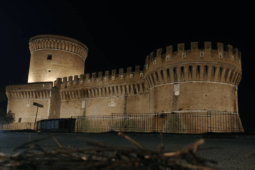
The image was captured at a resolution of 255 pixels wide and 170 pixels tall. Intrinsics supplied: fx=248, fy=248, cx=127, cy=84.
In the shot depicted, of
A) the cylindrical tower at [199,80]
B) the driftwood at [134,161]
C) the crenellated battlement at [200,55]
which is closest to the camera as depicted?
the driftwood at [134,161]

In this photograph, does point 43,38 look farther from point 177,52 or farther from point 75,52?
point 177,52

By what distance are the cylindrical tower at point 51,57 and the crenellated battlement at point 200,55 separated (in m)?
17.1

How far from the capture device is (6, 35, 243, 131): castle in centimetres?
1752

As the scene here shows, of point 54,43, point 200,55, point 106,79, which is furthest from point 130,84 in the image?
point 54,43

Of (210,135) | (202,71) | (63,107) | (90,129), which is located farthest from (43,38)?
(210,135)

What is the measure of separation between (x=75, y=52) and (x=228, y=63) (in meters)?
21.4

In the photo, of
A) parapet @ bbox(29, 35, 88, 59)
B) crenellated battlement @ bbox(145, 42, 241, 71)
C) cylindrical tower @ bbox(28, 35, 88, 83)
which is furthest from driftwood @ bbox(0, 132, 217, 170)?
parapet @ bbox(29, 35, 88, 59)

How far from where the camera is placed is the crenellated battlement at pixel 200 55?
17672 mm

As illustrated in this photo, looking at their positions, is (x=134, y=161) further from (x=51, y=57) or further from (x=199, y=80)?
(x=51, y=57)

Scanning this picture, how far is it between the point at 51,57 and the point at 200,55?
20.8 metres

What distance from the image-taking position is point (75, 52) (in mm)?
33594

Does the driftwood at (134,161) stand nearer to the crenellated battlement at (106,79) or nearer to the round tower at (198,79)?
the round tower at (198,79)

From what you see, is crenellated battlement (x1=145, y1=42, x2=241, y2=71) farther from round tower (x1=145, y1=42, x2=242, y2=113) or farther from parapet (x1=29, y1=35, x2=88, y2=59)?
parapet (x1=29, y1=35, x2=88, y2=59)

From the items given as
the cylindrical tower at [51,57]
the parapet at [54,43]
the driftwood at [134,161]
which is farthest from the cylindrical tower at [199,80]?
the parapet at [54,43]
